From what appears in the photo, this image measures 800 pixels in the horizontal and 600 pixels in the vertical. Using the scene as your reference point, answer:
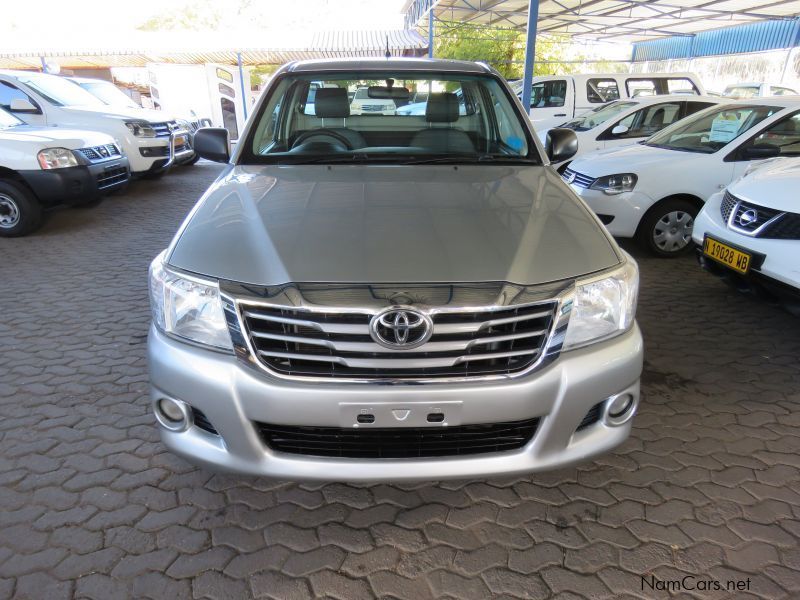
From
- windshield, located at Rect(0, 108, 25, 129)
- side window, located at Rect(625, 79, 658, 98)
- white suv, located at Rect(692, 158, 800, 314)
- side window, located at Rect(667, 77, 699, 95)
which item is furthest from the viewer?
side window, located at Rect(625, 79, 658, 98)

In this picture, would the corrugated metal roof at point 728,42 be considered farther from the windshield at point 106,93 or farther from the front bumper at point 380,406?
the front bumper at point 380,406

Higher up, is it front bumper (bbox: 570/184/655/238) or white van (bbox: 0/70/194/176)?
white van (bbox: 0/70/194/176)

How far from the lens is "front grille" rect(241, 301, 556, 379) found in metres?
1.67

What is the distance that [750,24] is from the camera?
19.6 metres

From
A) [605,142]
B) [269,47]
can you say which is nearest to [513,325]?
[605,142]

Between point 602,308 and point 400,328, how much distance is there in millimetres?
721

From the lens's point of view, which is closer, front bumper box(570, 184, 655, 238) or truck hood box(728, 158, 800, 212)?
truck hood box(728, 158, 800, 212)

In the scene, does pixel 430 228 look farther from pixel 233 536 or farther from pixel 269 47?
pixel 269 47

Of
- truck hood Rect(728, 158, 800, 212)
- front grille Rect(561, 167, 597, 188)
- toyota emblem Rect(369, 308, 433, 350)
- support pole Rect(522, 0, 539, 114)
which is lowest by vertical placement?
front grille Rect(561, 167, 597, 188)

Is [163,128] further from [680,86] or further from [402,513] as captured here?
[680,86]

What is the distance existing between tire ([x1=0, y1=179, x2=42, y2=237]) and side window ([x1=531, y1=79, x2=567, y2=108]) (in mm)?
9163

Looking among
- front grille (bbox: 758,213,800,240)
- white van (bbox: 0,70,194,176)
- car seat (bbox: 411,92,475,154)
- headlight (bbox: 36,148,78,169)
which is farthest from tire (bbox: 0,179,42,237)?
front grille (bbox: 758,213,800,240)

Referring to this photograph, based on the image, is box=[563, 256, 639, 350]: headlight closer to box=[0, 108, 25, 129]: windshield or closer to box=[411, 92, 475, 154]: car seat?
box=[411, 92, 475, 154]: car seat

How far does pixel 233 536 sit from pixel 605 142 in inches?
298
